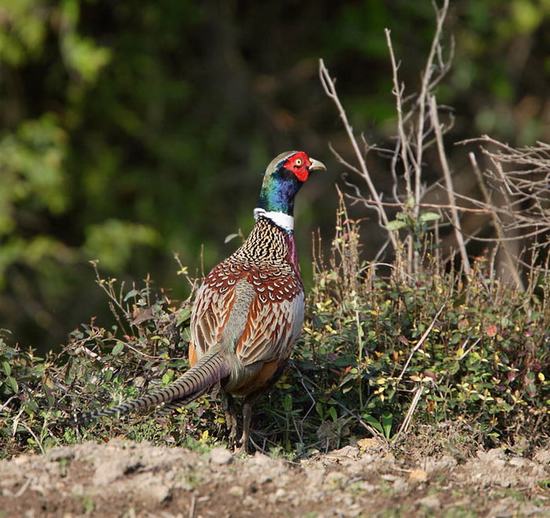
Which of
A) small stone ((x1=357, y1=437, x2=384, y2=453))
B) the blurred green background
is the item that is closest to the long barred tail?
small stone ((x1=357, y1=437, x2=384, y2=453))

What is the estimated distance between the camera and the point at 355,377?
595 centimetres

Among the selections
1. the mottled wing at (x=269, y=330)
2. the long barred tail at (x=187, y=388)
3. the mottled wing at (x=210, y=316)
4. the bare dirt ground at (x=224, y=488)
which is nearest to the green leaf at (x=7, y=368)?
the long barred tail at (x=187, y=388)

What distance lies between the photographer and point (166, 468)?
4.88 m

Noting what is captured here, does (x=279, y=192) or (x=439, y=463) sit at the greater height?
(x=279, y=192)

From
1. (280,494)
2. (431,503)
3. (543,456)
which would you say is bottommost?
(543,456)

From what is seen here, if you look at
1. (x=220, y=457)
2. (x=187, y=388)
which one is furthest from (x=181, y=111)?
(x=220, y=457)

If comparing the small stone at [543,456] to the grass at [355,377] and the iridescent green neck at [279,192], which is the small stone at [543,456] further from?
the iridescent green neck at [279,192]

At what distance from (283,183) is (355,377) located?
1.31m

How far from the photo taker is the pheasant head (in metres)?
6.62

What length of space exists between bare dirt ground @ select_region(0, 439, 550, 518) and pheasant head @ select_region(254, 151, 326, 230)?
1768 mm

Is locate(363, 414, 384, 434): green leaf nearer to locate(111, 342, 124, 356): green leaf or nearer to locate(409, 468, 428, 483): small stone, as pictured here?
locate(409, 468, 428, 483): small stone

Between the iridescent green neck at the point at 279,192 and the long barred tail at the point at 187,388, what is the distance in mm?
1271

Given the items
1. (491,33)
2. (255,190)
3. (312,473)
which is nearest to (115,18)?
(255,190)

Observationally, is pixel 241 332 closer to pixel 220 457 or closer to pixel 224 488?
pixel 220 457
